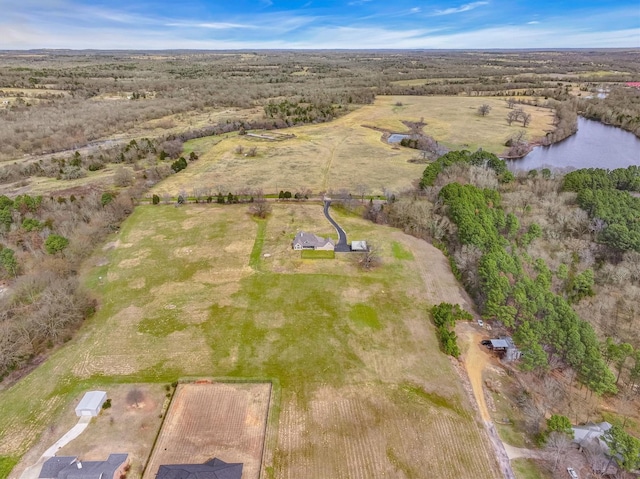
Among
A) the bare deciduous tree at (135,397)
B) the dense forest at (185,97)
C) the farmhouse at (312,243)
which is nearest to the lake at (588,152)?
the dense forest at (185,97)

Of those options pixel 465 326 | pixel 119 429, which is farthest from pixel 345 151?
pixel 119 429

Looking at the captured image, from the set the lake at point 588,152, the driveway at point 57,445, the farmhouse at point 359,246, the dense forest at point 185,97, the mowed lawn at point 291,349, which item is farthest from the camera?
the dense forest at point 185,97

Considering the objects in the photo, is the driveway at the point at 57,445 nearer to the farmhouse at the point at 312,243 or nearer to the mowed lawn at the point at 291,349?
the mowed lawn at the point at 291,349

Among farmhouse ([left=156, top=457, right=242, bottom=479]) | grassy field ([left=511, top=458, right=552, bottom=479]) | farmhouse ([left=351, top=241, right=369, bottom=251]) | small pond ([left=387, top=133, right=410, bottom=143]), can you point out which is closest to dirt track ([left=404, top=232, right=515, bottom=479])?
grassy field ([left=511, top=458, right=552, bottom=479])

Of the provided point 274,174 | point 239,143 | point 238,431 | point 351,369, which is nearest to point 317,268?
point 351,369

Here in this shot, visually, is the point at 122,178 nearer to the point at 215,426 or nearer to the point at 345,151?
the point at 345,151

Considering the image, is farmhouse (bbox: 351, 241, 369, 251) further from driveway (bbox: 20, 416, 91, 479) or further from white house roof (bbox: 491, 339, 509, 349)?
driveway (bbox: 20, 416, 91, 479)

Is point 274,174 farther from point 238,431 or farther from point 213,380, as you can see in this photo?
point 238,431
